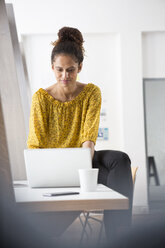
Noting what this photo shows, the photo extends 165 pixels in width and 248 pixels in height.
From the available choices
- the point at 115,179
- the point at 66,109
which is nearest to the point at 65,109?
the point at 66,109

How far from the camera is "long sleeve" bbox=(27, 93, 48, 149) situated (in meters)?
1.74

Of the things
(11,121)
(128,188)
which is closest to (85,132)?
(128,188)

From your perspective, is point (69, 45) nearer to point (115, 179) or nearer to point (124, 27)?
point (115, 179)

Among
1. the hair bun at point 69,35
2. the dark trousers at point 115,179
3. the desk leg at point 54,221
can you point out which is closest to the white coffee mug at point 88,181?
the desk leg at point 54,221

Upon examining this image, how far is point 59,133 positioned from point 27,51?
3.90 meters

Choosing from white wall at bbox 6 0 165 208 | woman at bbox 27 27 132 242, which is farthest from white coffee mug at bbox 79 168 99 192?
white wall at bbox 6 0 165 208

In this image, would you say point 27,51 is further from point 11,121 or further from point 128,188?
point 128,188

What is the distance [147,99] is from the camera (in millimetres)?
5547

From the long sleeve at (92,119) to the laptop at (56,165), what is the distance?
0.45 metres

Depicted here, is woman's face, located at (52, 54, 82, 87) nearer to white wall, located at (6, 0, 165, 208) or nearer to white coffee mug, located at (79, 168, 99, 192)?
white coffee mug, located at (79, 168, 99, 192)

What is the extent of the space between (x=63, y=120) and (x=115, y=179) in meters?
0.55

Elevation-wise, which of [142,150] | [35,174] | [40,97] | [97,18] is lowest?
[142,150]

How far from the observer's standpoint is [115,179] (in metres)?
1.40

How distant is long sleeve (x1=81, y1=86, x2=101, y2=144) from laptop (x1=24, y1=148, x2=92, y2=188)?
1.49 feet
